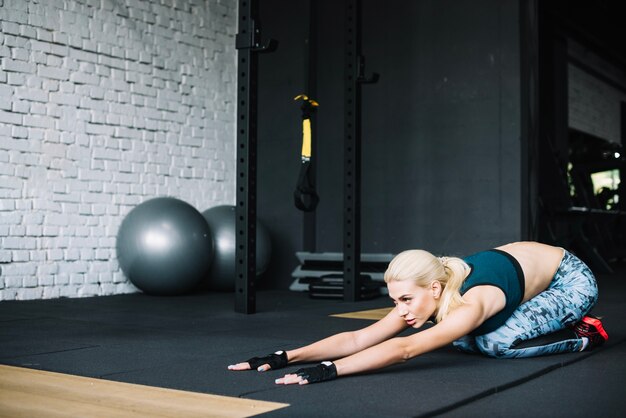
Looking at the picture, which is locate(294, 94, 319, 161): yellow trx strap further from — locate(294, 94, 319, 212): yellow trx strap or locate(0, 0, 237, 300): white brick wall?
locate(0, 0, 237, 300): white brick wall

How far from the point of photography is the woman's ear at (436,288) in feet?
7.84

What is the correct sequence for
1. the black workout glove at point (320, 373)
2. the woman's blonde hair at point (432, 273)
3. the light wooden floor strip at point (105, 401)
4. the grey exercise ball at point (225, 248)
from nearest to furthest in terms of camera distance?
the light wooden floor strip at point (105, 401) → the black workout glove at point (320, 373) → the woman's blonde hair at point (432, 273) → the grey exercise ball at point (225, 248)

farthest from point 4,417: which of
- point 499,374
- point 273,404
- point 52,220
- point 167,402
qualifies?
point 52,220

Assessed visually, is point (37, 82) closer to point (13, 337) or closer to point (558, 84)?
point (13, 337)

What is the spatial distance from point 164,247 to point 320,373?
3.23 meters

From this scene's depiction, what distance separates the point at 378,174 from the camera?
6.43 meters

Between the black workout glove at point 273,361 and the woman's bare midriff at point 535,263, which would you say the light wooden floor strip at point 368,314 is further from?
the black workout glove at point 273,361

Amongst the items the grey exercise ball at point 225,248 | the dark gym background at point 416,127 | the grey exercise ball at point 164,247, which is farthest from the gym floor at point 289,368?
the dark gym background at point 416,127

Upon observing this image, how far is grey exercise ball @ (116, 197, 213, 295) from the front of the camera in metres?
5.32


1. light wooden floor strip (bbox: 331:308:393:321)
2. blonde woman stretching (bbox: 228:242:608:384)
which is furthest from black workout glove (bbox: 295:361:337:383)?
light wooden floor strip (bbox: 331:308:393:321)

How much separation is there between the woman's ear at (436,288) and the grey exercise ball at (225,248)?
11.6 ft

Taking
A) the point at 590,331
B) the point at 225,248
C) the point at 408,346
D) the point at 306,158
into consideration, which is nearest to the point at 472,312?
the point at 408,346

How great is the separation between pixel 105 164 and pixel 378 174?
2.20m

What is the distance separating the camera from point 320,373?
2.25 m
